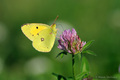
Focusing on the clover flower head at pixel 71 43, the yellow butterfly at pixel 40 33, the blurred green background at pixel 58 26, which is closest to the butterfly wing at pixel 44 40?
the yellow butterfly at pixel 40 33

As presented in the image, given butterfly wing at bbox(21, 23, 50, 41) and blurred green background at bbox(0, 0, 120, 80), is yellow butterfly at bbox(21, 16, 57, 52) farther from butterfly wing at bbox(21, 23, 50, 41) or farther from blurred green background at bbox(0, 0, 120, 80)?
blurred green background at bbox(0, 0, 120, 80)

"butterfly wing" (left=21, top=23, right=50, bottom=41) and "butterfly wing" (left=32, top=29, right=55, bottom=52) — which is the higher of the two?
"butterfly wing" (left=21, top=23, right=50, bottom=41)

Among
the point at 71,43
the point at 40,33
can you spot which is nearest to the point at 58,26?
the point at 40,33

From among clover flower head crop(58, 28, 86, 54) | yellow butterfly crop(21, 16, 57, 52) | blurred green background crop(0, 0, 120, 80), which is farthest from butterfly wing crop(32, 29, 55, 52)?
blurred green background crop(0, 0, 120, 80)

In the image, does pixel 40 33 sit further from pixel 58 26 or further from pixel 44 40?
pixel 58 26

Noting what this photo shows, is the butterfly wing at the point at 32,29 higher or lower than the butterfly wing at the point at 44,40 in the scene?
higher

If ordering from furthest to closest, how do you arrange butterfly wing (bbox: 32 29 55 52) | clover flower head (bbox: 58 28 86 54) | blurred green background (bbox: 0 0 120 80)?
blurred green background (bbox: 0 0 120 80), butterfly wing (bbox: 32 29 55 52), clover flower head (bbox: 58 28 86 54)

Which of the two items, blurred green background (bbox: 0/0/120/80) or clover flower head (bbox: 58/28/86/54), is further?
blurred green background (bbox: 0/0/120/80)

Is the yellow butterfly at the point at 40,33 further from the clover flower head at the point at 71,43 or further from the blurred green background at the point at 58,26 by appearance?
the blurred green background at the point at 58,26
